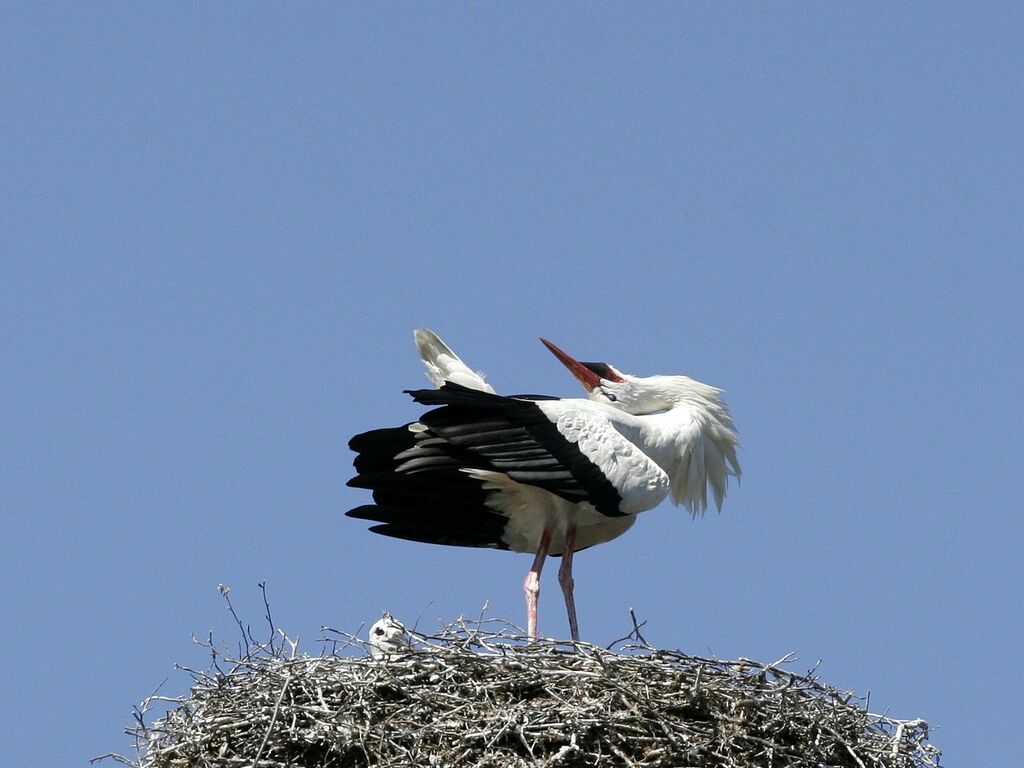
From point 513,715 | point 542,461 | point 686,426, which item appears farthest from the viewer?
point 686,426

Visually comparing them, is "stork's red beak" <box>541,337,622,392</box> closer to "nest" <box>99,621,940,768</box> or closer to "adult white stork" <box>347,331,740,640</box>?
"adult white stork" <box>347,331,740,640</box>

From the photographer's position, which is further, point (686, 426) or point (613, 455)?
point (686, 426)

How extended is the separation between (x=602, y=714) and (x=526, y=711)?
30cm

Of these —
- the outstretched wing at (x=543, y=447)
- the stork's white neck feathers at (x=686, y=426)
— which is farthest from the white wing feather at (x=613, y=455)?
the stork's white neck feathers at (x=686, y=426)

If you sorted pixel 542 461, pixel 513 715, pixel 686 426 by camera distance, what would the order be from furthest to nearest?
pixel 686 426, pixel 542 461, pixel 513 715

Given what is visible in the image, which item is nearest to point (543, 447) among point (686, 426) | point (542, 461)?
point (542, 461)

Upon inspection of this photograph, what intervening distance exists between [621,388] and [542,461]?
36.8 inches

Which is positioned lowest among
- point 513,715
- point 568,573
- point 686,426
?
point 513,715

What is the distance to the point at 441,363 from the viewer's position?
11.2 meters

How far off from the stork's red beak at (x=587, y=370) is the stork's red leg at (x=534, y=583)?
0.82 m

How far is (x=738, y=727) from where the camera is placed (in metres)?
9.18

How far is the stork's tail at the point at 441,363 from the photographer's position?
11.1 meters

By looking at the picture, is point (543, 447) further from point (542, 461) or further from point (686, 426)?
point (686, 426)

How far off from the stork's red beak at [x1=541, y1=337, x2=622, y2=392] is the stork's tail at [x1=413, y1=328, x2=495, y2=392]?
551 mm
